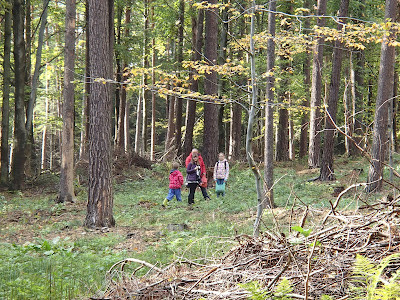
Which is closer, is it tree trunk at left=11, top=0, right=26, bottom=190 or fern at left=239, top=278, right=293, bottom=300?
fern at left=239, top=278, right=293, bottom=300

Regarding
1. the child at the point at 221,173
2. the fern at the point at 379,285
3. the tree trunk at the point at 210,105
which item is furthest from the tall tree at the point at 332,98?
the fern at the point at 379,285

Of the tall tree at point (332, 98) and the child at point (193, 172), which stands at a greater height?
the tall tree at point (332, 98)

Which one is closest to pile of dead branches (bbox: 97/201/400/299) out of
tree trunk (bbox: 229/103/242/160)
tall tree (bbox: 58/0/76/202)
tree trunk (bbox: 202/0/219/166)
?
tall tree (bbox: 58/0/76/202)

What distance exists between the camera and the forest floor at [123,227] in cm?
539

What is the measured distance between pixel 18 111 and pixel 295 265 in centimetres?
1756

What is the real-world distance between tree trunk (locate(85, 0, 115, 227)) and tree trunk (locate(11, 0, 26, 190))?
949cm

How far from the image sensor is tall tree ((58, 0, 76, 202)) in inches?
553

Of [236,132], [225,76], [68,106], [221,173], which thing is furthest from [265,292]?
[236,132]

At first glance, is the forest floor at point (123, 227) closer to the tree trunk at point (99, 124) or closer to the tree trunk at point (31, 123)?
the tree trunk at point (99, 124)

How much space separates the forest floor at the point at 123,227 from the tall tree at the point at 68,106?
2.47ft

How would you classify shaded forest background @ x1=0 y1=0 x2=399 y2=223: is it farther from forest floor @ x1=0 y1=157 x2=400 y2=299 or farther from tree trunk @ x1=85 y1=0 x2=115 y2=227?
forest floor @ x1=0 y1=157 x2=400 y2=299

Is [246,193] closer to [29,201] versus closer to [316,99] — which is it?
[316,99]

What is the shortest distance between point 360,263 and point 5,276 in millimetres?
5128

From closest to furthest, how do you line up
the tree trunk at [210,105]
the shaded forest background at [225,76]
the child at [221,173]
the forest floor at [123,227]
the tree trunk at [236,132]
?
the forest floor at [123,227] < the shaded forest background at [225,76] < the child at [221,173] < the tree trunk at [210,105] < the tree trunk at [236,132]
